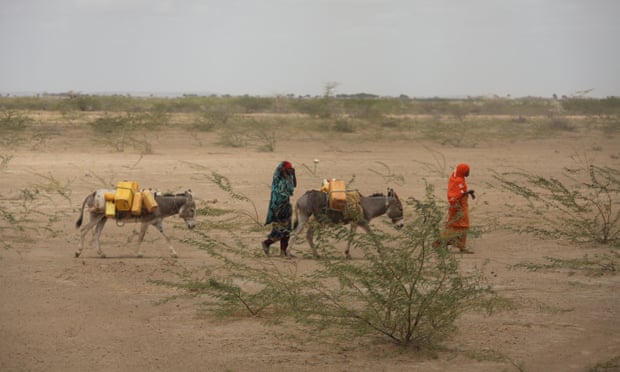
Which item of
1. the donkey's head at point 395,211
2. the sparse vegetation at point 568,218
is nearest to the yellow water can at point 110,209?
the donkey's head at point 395,211

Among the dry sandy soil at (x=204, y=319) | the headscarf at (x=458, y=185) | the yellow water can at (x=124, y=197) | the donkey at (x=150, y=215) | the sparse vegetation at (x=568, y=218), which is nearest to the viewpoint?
the dry sandy soil at (x=204, y=319)

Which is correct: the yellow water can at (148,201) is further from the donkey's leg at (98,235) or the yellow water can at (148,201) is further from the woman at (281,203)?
the woman at (281,203)

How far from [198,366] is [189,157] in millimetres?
19698

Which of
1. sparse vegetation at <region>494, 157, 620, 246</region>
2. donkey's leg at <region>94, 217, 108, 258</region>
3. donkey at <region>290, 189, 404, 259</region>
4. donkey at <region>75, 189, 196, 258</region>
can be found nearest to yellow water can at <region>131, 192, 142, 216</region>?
donkey at <region>75, 189, 196, 258</region>

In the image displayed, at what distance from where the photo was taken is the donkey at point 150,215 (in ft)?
42.4

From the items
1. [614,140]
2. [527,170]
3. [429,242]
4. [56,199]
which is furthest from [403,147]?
[429,242]

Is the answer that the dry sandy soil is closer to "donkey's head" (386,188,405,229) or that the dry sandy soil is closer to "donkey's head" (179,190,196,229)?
"donkey's head" (179,190,196,229)

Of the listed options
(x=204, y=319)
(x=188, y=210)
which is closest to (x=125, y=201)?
(x=188, y=210)

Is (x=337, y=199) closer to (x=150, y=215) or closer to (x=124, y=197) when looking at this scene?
(x=150, y=215)

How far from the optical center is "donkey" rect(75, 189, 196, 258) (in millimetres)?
12922

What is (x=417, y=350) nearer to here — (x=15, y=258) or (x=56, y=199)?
(x=15, y=258)

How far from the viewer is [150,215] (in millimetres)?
13086

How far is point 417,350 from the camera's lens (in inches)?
344

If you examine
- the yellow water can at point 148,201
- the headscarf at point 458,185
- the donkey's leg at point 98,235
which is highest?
the headscarf at point 458,185
